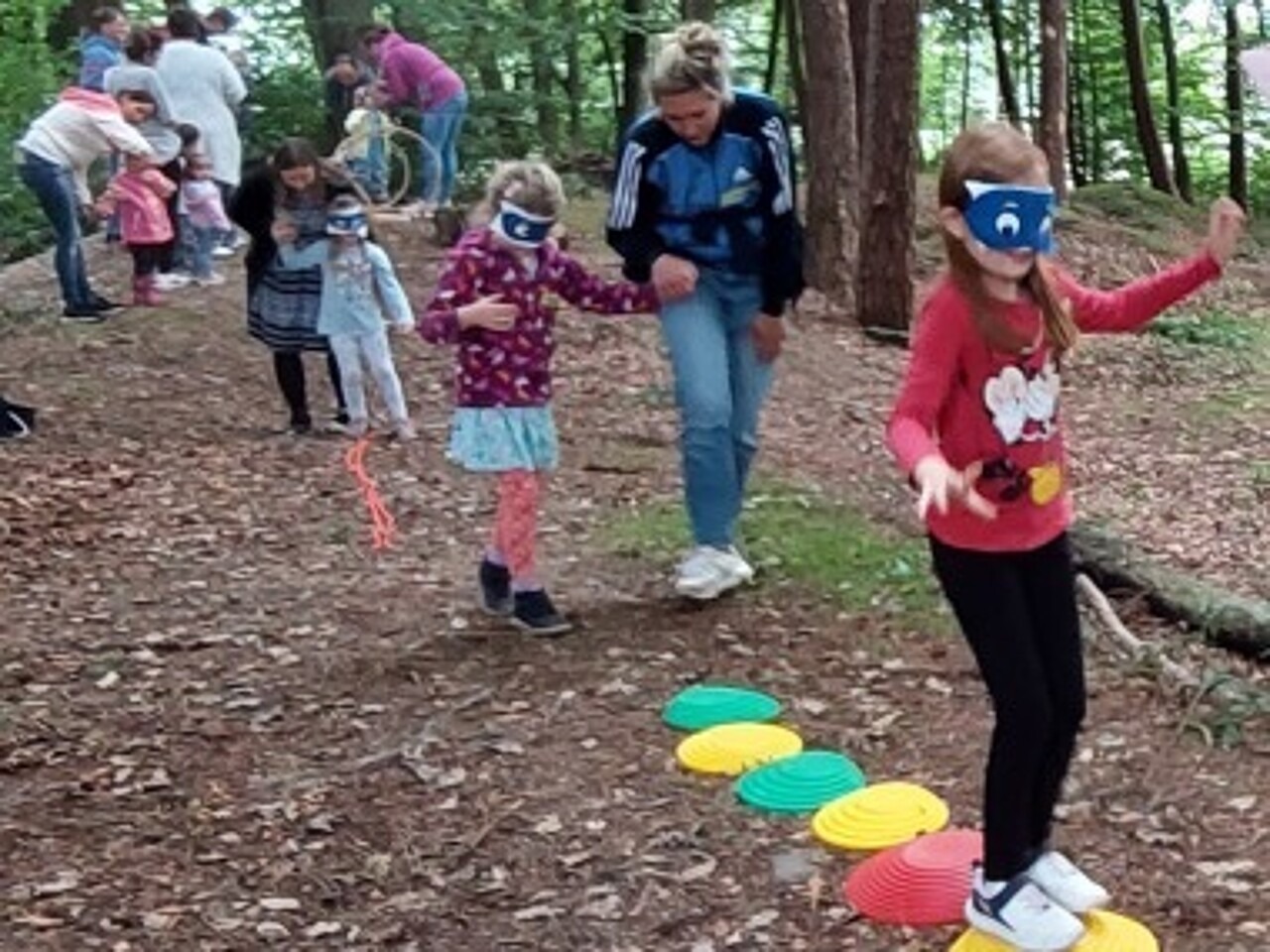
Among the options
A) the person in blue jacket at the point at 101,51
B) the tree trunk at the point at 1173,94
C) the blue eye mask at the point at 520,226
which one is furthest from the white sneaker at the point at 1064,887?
the tree trunk at the point at 1173,94

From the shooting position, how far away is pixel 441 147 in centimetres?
1425

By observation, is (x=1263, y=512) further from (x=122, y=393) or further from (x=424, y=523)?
(x=122, y=393)

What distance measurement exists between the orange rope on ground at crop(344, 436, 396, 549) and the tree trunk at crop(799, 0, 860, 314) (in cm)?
504

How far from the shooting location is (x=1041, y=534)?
3.60 metres

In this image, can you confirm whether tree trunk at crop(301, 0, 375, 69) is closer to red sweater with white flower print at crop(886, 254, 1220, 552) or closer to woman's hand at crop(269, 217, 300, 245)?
woman's hand at crop(269, 217, 300, 245)

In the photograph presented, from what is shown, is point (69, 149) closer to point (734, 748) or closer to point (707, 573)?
point (707, 573)

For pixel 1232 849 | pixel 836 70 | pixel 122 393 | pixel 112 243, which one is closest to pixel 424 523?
pixel 122 393

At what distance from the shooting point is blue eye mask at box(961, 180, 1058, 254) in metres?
3.47

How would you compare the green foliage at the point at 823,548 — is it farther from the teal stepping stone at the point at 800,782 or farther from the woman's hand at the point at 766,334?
the teal stepping stone at the point at 800,782

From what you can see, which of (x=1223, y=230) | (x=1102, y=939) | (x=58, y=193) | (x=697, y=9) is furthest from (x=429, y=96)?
(x=1102, y=939)

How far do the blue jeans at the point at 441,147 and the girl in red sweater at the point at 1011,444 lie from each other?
10.9 metres

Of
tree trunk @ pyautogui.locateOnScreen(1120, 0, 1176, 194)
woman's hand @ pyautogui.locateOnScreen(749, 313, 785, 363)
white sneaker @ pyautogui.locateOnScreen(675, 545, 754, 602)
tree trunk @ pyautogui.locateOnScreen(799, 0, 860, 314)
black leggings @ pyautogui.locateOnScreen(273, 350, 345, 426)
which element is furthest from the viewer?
tree trunk @ pyautogui.locateOnScreen(1120, 0, 1176, 194)

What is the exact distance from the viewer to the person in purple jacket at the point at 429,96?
46.0 feet

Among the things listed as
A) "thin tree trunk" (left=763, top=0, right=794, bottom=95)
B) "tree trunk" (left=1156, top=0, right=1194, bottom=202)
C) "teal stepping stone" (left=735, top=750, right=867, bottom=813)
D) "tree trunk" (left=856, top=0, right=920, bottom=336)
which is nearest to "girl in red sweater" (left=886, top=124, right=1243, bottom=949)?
"teal stepping stone" (left=735, top=750, right=867, bottom=813)
